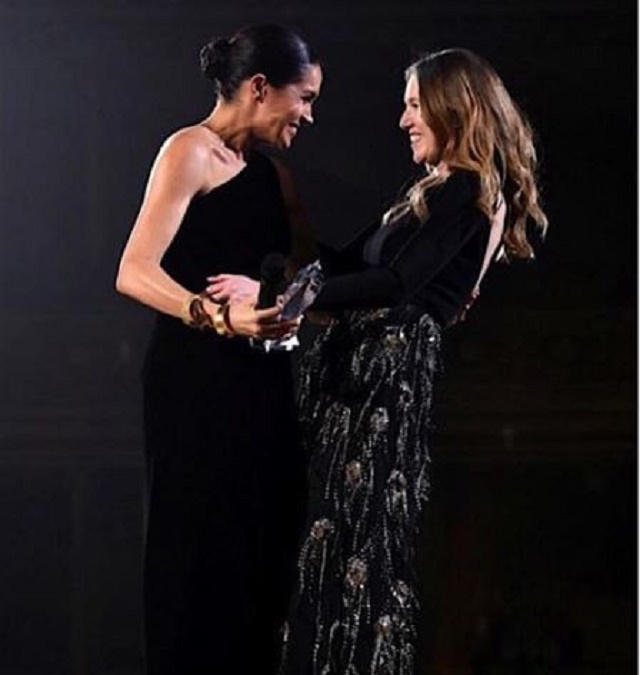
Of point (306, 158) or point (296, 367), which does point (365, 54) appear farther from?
point (296, 367)

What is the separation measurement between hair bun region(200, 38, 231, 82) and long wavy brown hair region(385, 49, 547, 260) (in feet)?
0.77

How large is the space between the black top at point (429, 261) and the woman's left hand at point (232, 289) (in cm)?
8

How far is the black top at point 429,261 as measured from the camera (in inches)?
72.9

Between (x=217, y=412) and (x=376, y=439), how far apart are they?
19 centimetres

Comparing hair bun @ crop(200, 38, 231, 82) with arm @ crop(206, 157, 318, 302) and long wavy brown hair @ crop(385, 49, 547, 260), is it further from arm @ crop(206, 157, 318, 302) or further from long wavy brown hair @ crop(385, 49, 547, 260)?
long wavy brown hair @ crop(385, 49, 547, 260)

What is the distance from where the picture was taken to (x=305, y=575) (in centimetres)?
192

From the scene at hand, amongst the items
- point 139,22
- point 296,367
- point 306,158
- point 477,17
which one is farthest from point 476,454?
point 139,22

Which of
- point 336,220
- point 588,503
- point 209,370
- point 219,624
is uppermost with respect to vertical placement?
point 336,220

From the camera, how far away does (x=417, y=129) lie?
1988mm

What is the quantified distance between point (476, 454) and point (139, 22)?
724mm

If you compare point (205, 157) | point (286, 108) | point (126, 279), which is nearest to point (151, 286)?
point (126, 279)

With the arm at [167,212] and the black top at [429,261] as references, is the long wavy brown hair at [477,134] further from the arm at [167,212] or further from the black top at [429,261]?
the arm at [167,212]

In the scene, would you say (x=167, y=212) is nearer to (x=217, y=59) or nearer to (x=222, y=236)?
(x=222, y=236)

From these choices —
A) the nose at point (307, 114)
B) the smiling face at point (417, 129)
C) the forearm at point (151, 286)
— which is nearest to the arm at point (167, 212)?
the forearm at point (151, 286)
